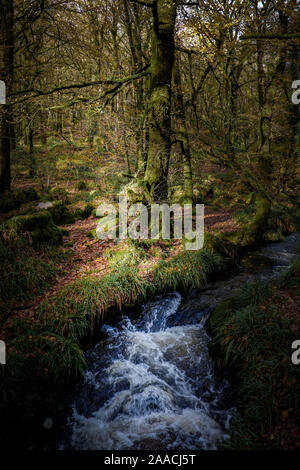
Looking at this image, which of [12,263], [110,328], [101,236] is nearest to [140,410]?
[110,328]

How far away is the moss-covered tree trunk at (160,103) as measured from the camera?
6094mm

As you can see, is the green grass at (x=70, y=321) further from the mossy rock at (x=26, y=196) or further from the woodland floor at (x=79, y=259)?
the mossy rock at (x=26, y=196)

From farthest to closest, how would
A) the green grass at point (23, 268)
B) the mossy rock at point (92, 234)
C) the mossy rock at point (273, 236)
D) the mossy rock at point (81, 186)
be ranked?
the mossy rock at point (81, 186)
the mossy rock at point (273, 236)
the mossy rock at point (92, 234)
the green grass at point (23, 268)

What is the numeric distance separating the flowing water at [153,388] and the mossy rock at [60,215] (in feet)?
15.9

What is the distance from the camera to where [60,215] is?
345 inches

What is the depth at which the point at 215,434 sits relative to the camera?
3.04 metres

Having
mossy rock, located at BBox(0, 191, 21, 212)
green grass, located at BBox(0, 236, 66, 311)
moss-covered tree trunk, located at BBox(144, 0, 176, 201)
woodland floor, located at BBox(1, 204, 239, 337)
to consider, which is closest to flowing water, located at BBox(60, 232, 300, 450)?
woodland floor, located at BBox(1, 204, 239, 337)

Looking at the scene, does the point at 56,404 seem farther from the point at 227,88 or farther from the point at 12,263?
the point at 227,88

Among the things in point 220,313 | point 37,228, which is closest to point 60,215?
point 37,228

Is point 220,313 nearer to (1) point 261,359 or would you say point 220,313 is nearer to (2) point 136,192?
A: (1) point 261,359

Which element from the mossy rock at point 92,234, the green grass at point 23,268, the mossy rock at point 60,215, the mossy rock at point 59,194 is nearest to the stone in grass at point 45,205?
the mossy rock at point 60,215

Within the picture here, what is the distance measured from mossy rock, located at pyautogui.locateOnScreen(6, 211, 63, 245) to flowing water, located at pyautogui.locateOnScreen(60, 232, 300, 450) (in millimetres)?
2884

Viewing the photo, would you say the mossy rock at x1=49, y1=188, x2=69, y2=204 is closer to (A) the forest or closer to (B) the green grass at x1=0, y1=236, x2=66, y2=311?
(A) the forest

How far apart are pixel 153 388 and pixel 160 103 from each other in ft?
20.4
